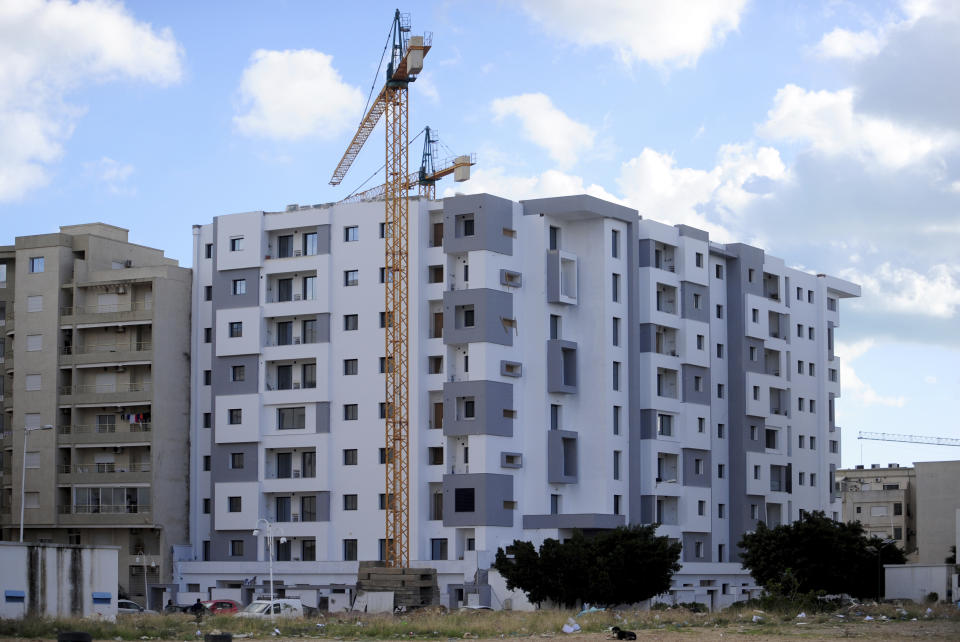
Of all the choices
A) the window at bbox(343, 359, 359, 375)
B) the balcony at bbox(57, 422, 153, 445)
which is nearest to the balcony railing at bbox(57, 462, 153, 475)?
the balcony at bbox(57, 422, 153, 445)

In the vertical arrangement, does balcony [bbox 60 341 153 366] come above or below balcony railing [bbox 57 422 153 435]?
above

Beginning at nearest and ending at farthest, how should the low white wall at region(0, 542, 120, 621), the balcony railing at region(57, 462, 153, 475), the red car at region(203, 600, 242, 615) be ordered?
the low white wall at region(0, 542, 120, 621)
the red car at region(203, 600, 242, 615)
the balcony railing at region(57, 462, 153, 475)

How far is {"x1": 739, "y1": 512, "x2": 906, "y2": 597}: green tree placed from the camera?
304 feet

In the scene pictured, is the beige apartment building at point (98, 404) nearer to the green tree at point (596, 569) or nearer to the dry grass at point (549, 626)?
the green tree at point (596, 569)

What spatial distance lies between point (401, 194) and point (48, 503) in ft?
112

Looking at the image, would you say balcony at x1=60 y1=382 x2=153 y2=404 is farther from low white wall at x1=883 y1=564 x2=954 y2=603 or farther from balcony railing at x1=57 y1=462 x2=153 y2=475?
low white wall at x1=883 y1=564 x2=954 y2=603

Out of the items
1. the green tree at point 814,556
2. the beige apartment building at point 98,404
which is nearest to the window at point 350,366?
the beige apartment building at point 98,404

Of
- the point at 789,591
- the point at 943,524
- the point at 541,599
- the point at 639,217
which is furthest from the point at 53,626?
the point at 943,524

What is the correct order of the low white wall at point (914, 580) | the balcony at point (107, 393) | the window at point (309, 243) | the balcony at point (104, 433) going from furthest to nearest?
the balcony at point (107, 393)
the balcony at point (104, 433)
the window at point (309, 243)
the low white wall at point (914, 580)

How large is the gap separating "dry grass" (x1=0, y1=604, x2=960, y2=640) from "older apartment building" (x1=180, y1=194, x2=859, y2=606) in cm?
2643

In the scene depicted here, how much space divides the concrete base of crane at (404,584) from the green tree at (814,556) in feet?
67.5

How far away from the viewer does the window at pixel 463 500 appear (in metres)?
103

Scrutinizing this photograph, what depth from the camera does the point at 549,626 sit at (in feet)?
222

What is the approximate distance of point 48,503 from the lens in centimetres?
11294
